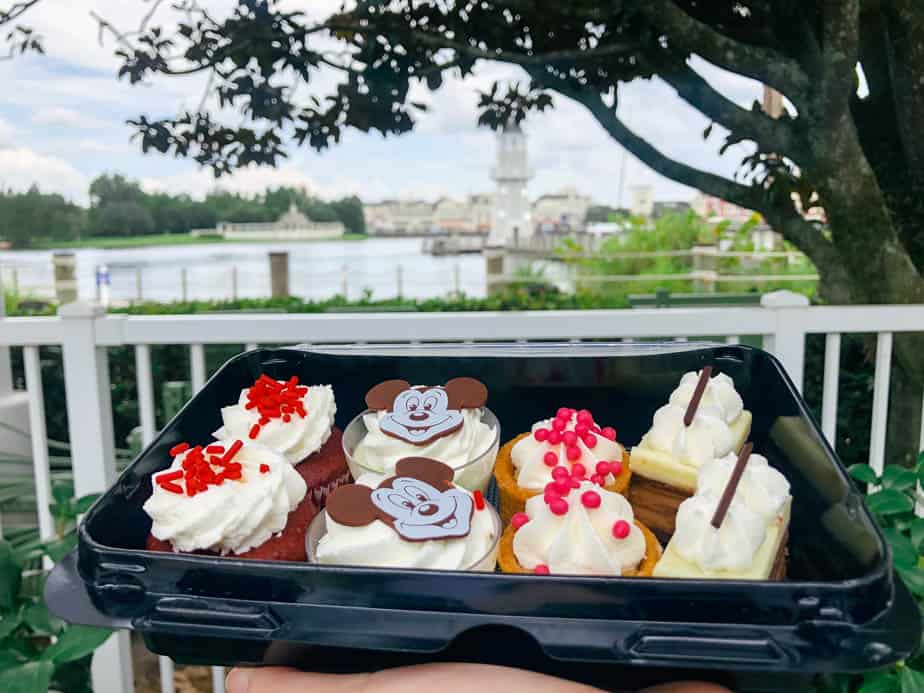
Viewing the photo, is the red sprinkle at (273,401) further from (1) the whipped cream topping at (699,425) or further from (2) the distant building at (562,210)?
(2) the distant building at (562,210)

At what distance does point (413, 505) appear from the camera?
759mm

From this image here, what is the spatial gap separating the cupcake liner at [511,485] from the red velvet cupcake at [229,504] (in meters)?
0.29

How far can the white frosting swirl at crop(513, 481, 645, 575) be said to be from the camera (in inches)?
32.0

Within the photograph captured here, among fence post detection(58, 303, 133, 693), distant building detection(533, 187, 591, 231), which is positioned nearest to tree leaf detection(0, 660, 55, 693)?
fence post detection(58, 303, 133, 693)

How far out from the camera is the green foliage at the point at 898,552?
1.11m

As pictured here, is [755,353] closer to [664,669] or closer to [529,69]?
[664,669]

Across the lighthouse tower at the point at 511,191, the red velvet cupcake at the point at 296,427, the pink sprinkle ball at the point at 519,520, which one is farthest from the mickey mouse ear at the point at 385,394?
the lighthouse tower at the point at 511,191

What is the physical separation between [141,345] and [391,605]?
141cm

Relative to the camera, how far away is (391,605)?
582 mm

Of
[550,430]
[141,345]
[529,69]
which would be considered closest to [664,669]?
[550,430]

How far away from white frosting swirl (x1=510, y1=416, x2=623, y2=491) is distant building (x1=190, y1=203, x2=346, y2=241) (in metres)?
3.07

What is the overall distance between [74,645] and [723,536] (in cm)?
114

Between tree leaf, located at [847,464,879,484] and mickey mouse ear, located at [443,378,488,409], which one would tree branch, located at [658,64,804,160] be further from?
mickey mouse ear, located at [443,378,488,409]

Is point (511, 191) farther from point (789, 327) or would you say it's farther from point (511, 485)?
point (511, 485)
